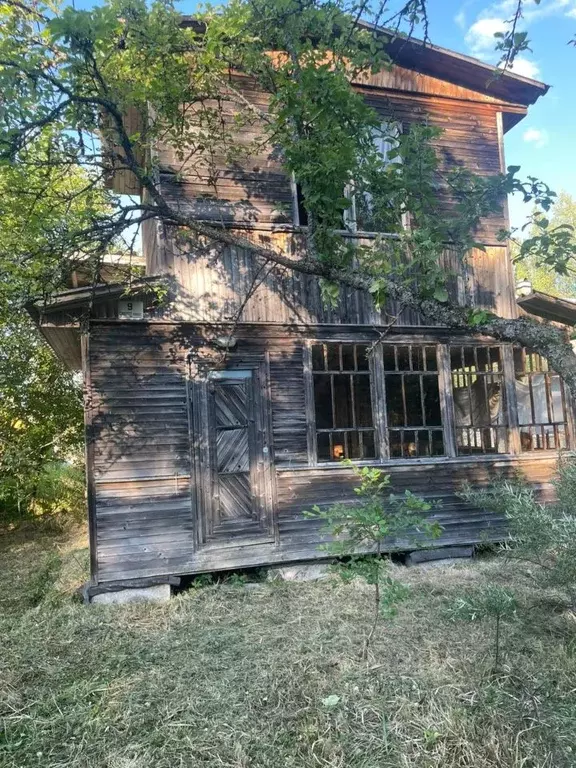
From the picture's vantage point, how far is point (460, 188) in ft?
14.0

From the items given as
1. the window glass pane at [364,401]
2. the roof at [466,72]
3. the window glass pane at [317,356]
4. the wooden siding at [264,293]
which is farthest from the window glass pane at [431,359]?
the roof at [466,72]

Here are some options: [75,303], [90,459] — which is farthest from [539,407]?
[75,303]

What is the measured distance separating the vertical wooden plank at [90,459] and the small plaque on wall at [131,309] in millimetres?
460

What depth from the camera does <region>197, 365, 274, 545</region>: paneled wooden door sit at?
6180 mm

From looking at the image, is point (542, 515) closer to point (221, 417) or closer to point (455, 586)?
point (455, 586)

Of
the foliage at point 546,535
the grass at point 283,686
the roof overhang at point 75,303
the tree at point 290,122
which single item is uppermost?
the tree at point 290,122

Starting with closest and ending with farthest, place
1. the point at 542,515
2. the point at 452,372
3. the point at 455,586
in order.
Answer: the point at 542,515, the point at 455,586, the point at 452,372

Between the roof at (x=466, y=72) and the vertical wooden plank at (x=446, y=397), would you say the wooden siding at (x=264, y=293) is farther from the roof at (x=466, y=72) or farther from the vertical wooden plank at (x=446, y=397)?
the roof at (x=466, y=72)

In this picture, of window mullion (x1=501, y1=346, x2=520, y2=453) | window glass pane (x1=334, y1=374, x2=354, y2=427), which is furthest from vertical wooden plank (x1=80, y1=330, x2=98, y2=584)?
window mullion (x1=501, y1=346, x2=520, y2=453)

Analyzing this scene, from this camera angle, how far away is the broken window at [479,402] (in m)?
7.38

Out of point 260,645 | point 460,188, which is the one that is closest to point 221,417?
point 260,645

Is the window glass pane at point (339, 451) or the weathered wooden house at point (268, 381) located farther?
the window glass pane at point (339, 451)

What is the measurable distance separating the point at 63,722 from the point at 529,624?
375 cm

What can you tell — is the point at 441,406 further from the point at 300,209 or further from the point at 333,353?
the point at 300,209
